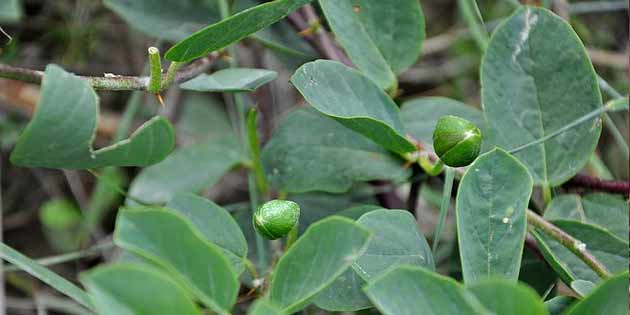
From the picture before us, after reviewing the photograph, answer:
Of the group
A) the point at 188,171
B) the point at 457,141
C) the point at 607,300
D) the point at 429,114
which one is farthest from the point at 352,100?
the point at 188,171

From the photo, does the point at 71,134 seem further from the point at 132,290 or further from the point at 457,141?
the point at 457,141

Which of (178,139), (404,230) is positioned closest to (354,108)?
(404,230)

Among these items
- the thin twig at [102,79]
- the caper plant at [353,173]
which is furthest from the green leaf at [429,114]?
the thin twig at [102,79]

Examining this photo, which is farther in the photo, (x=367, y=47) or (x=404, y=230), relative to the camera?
(x=367, y=47)

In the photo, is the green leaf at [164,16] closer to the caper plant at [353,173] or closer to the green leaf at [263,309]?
the caper plant at [353,173]

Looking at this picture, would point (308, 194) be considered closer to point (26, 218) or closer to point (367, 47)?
point (367, 47)

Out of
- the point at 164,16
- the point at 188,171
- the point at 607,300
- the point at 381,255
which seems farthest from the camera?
the point at 188,171
